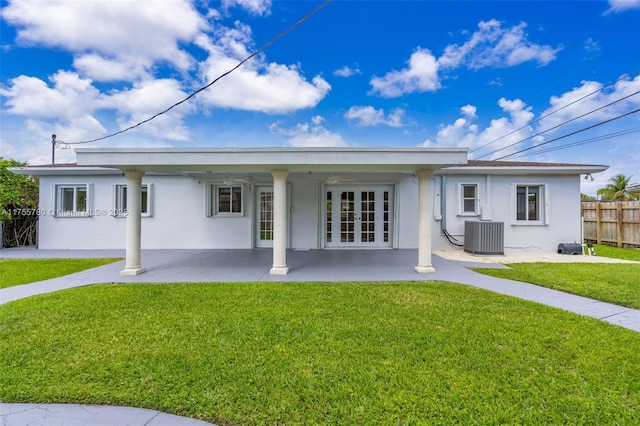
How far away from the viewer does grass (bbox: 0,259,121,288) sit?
5.83 meters

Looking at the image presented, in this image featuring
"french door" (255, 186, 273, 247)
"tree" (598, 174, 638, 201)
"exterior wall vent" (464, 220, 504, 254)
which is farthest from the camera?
"tree" (598, 174, 638, 201)

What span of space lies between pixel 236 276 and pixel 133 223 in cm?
255

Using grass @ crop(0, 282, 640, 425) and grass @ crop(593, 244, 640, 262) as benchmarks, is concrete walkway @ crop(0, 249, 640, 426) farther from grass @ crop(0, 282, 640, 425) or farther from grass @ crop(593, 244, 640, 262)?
grass @ crop(593, 244, 640, 262)

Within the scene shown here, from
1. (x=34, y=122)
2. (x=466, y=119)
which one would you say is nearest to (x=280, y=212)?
(x=34, y=122)

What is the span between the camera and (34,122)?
12.3 m

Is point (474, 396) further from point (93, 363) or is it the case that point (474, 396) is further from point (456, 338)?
point (93, 363)

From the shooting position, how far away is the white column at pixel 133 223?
20.0 ft

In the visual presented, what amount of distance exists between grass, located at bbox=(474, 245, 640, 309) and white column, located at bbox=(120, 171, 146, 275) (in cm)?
775

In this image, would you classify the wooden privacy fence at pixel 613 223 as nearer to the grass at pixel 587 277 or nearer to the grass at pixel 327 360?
the grass at pixel 587 277

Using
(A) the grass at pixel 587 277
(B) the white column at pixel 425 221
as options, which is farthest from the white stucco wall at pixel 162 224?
(A) the grass at pixel 587 277

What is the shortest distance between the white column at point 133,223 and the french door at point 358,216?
5553 millimetres

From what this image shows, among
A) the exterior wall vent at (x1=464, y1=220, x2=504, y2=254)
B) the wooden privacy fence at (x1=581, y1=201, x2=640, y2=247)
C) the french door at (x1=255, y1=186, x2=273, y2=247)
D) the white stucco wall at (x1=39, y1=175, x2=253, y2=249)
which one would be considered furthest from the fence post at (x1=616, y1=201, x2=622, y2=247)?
the white stucco wall at (x1=39, y1=175, x2=253, y2=249)

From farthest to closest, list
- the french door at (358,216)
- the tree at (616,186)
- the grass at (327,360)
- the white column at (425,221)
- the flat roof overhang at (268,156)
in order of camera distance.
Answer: the tree at (616,186) < the french door at (358,216) < the white column at (425,221) < the flat roof overhang at (268,156) < the grass at (327,360)

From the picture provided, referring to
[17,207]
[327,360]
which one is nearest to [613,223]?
[327,360]
